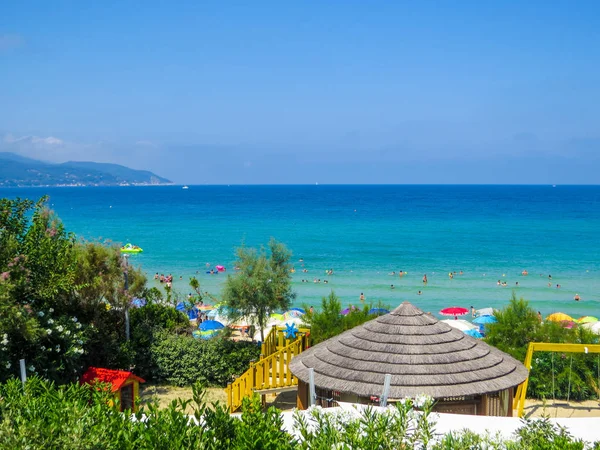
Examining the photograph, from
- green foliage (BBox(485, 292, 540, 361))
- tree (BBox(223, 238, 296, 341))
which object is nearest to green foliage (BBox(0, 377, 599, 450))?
green foliage (BBox(485, 292, 540, 361))

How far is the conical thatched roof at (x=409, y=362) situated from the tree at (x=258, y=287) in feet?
17.3

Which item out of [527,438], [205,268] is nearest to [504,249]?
[205,268]

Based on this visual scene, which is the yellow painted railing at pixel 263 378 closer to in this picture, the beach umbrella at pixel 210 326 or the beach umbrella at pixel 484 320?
the beach umbrella at pixel 210 326

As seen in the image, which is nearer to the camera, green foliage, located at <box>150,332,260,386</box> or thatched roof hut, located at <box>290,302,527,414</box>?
thatched roof hut, located at <box>290,302,527,414</box>

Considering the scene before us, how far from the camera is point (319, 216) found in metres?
Result: 93.0

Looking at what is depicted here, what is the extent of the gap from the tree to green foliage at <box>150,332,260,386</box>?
1.58m

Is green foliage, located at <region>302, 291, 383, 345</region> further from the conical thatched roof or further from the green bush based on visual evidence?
the conical thatched roof

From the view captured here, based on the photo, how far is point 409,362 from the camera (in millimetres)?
9609

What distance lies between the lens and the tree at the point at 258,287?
16.0 meters

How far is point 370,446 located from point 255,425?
1.18 metres

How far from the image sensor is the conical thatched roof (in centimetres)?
928

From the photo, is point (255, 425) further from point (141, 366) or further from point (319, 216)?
point (319, 216)

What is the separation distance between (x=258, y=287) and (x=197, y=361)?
2609 millimetres

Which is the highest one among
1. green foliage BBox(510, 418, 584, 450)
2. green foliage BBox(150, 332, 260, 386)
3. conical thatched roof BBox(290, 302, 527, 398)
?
green foliage BBox(510, 418, 584, 450)
